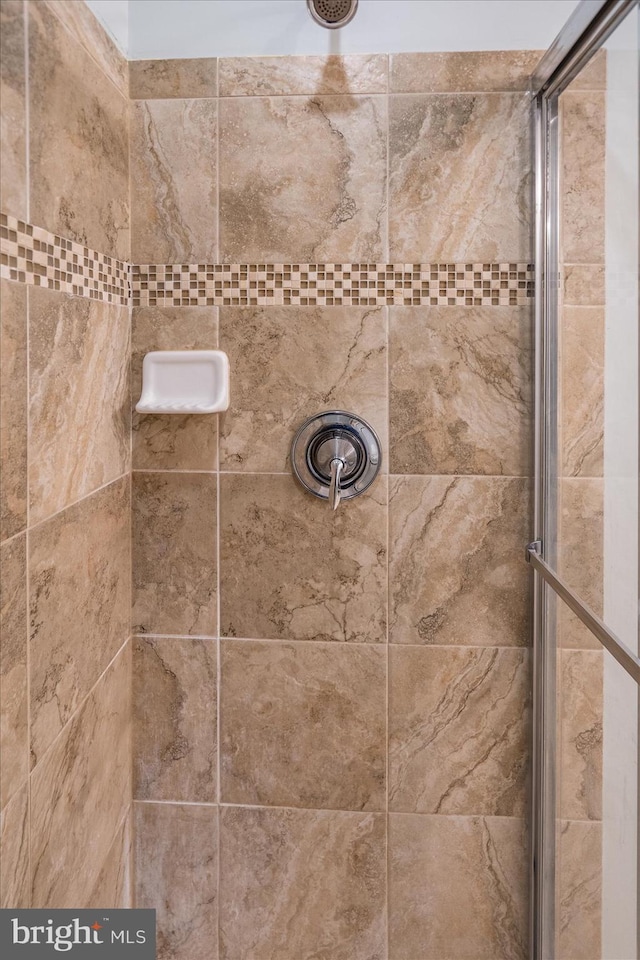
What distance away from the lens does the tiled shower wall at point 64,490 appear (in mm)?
1110

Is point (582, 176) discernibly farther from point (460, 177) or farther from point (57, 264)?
point (57, 264)

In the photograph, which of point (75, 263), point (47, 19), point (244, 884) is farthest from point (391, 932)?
point (47, 19)

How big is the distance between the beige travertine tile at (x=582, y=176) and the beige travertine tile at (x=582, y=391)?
11cm

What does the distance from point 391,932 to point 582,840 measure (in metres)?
0.62

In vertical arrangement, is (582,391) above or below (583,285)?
below

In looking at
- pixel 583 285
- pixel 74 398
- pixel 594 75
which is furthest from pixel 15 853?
pixel 594 75

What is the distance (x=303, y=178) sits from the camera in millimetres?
1588

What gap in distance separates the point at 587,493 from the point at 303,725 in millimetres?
863

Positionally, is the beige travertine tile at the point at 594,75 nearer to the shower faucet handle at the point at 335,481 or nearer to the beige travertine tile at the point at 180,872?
the shower faucet handle at the point at 335,481

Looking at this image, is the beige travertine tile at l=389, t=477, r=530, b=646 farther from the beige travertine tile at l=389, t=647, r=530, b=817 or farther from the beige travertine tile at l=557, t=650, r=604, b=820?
the beige travertine tile at l=557, t=650, r=604, b=820

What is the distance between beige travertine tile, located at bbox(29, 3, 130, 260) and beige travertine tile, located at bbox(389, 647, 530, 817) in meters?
1.13

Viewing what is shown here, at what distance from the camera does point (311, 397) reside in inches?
63.7

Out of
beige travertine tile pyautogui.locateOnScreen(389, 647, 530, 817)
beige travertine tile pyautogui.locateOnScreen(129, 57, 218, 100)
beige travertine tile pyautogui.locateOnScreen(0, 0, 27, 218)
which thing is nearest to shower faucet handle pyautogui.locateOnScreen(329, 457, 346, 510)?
beige travertine tile pyautogui.locateOnScreen(389, 647, 530, 817)

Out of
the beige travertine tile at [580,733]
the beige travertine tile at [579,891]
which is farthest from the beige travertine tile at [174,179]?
the beige travertine tile at [579,891]
